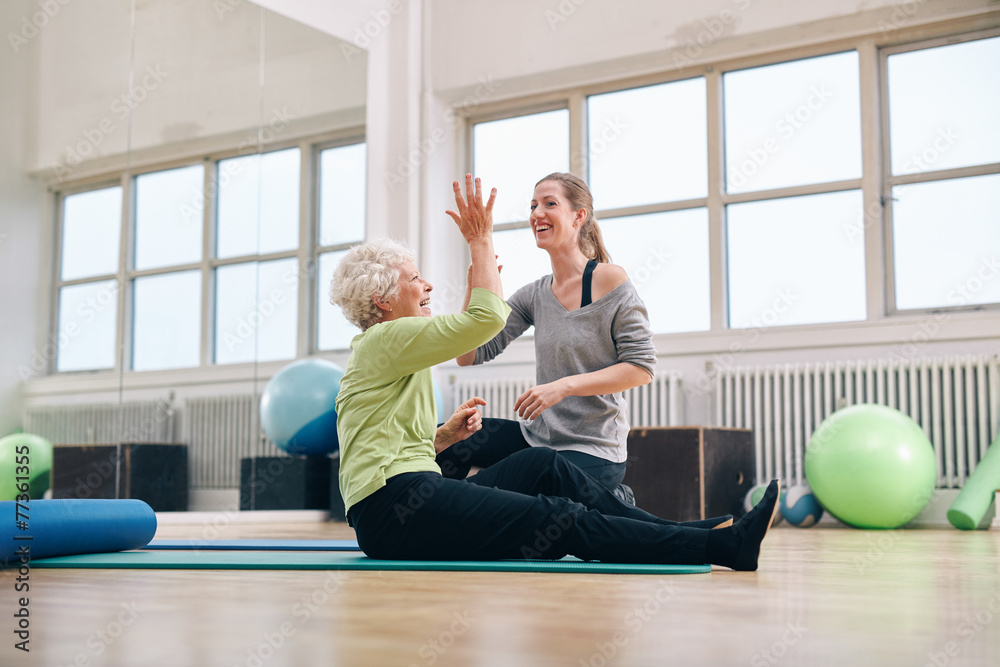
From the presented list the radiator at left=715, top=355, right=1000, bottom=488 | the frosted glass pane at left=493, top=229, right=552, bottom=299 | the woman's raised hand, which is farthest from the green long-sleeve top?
the frosted glass pane at left=493, top=229, right=552, bottom=299

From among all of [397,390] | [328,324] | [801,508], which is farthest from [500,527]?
[328,324]

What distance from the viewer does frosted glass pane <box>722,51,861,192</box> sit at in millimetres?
5340

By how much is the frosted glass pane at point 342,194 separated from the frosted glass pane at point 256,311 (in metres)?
0.46

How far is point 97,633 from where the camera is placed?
1.25 m

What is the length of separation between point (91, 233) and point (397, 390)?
10.3 feet

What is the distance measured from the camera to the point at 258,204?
575 cm

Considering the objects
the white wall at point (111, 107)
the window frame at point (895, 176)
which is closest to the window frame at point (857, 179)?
the window frame at point (895, 176)

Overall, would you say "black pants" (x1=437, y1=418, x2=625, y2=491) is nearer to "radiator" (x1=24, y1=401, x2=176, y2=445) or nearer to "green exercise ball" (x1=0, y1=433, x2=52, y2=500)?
"green exercise ball" (x1=0, y1=433, x2=52, y2=500)

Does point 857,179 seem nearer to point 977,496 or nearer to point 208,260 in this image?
point 977,496

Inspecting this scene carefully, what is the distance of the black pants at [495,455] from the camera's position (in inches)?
94.0

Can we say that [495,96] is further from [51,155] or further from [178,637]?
[178,637]

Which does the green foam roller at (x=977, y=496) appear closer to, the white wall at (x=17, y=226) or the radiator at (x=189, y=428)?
the radiator at (x=189, y=428)

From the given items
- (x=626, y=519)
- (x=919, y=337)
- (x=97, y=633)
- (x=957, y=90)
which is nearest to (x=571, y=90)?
(x=957, y=90)

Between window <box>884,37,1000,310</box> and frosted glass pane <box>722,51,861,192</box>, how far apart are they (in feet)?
0.74
